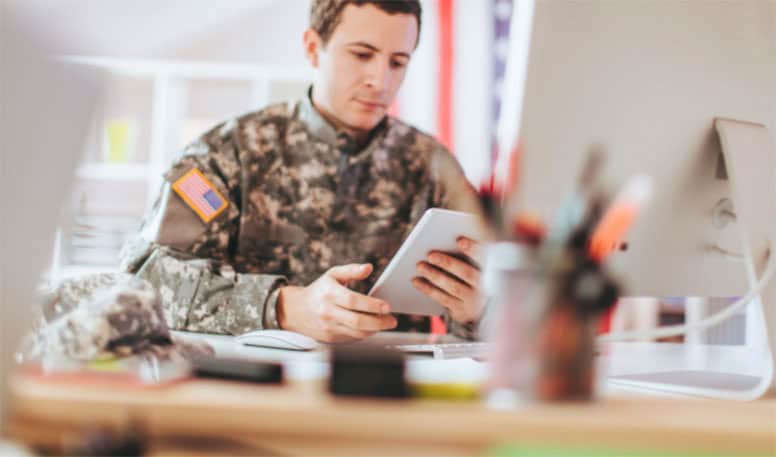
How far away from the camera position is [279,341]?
913mm

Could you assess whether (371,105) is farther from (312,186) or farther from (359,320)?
(359,320)

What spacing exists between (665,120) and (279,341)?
527 mm

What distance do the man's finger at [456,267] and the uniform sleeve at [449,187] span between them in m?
0.25

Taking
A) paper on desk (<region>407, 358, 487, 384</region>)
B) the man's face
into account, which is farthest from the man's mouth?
paper on desk (<region>407, 358, 487, 384</region>)

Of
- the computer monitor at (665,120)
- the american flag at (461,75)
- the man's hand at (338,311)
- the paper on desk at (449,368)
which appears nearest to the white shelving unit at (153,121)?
the american flag at (461,75)

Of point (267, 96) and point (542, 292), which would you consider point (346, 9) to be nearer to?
point (542, 292)

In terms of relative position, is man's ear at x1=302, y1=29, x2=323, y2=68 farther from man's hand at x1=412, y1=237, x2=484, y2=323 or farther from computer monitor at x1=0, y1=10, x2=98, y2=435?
computer monitor at x1=0, y1=10, x2=98, y2=435

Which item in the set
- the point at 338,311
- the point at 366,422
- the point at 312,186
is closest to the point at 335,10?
the point at 312,186

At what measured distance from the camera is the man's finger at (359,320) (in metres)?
1.01

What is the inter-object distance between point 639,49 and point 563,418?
455 millimetres

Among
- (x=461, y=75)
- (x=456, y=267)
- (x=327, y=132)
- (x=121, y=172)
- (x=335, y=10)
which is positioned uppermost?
(x=461, y=75)

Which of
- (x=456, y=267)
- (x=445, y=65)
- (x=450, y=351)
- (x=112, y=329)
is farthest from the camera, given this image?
(x=445, y=65)

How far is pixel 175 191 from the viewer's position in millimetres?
1298

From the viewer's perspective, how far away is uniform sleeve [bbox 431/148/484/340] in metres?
1.29
